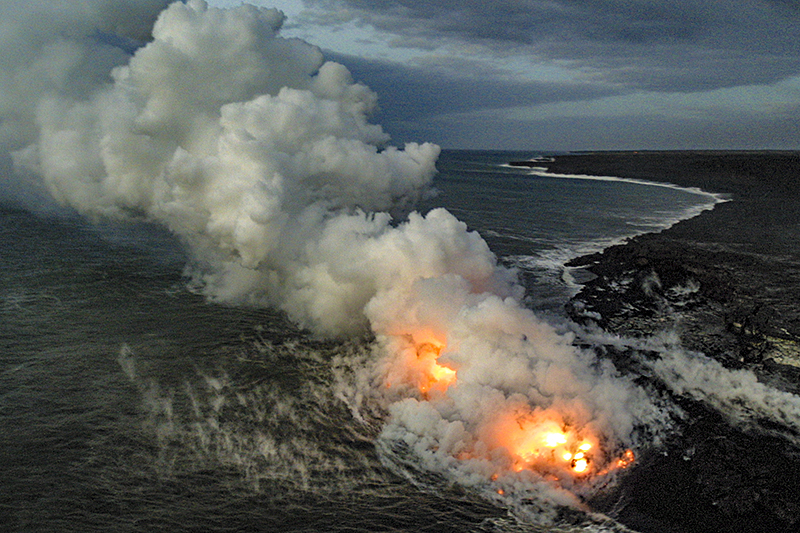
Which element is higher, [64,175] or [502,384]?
[64,175]

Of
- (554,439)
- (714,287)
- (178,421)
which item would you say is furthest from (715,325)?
(178,421)

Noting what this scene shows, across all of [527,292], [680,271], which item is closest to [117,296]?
[527,292]

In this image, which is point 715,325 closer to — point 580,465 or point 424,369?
point 580,465

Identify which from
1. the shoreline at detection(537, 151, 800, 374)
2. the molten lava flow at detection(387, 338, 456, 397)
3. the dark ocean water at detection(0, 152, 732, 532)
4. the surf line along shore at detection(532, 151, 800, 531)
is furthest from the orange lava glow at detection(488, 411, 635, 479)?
the shoreline at detection(537, 151, 800, 374)

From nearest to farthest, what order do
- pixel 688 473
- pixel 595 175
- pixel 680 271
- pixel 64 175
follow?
pixel 688 473, pixel 680 271, pixel 64 175, pixel 595 175

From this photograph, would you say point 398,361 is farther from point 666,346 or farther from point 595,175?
point 595,175

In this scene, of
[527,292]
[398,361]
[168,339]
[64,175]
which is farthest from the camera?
[64,175]
